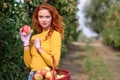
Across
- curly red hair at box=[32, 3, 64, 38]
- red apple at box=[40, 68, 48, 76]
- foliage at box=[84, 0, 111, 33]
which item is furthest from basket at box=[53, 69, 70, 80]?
foliage at box=[84, 0, 111, 33]

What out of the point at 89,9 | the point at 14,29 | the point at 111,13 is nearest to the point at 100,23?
the point at 89,9

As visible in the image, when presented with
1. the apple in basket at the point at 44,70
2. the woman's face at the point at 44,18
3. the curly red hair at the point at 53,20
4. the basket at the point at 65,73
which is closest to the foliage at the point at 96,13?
the curly red hair at the point at 53,20

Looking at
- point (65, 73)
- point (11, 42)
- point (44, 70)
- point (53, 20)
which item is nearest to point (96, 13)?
point (11, 42)

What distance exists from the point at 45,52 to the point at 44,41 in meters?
0.16

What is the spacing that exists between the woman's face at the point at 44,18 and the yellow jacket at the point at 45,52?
90 millimetres

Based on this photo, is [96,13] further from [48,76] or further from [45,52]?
[48,76]

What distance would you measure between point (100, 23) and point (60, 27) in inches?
1795

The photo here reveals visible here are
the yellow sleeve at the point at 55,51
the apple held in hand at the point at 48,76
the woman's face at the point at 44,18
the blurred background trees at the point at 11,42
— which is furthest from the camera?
the blurred background trees at the point at 11,42

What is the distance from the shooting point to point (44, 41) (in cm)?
444

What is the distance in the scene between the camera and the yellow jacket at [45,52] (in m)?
4.32

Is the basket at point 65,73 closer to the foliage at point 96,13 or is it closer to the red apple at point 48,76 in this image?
the red apple at point 48,76

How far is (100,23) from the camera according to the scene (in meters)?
49.8

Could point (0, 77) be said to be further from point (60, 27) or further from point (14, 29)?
point (60, 27)

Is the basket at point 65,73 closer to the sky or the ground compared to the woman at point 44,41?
closer to the ground
